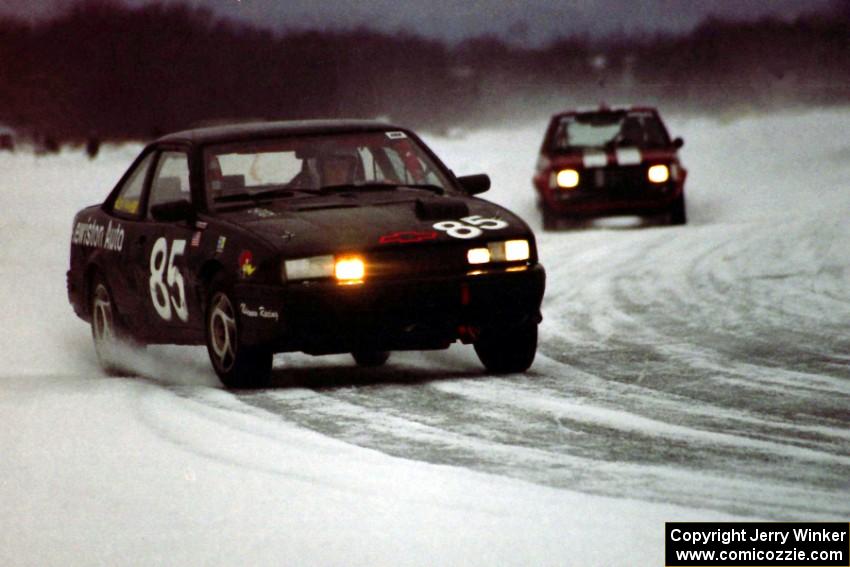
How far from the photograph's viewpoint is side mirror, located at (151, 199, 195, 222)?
930 centimetres


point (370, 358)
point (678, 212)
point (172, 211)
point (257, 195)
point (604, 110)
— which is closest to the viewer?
point (172, 211)

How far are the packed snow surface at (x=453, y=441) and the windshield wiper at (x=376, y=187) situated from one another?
960 mm

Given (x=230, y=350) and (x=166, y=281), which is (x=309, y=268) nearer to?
(x=230, y=350)

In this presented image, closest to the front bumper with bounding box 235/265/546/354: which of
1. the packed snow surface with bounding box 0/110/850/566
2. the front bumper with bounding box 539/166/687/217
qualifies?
the packed snow surface with bounding box 0/110/850/566

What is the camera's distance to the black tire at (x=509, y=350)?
9250mm

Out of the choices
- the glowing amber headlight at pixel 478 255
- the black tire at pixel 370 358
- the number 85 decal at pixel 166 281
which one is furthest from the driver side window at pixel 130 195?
the glowing amber headlight at pixel 478 255

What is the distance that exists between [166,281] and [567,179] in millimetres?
11452

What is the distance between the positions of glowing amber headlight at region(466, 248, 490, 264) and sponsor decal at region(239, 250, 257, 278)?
1.02 m

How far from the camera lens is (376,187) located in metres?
9.59

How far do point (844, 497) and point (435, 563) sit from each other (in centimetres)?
151

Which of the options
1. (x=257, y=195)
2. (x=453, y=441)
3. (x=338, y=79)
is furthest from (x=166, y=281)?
(x=338, y=79)

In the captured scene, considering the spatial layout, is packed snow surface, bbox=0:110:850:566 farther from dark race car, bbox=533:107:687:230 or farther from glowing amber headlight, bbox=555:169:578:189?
glowing amber headlight, bbox=555:169:578:189

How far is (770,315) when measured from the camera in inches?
476

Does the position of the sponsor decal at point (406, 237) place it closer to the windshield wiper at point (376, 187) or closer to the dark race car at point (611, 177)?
the windshield wiper at point (376, 187)
